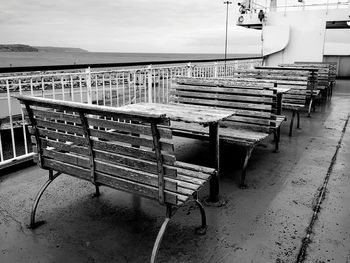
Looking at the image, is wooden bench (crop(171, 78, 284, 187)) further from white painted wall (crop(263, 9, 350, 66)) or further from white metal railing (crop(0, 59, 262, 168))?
white painted wall (crop(263, 9, 350, 66))

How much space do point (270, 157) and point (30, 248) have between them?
3.41m

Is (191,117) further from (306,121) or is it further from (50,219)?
(306,121)

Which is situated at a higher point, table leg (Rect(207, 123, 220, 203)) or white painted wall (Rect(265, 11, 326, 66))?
white painted wall (Rect(265, 11, 326, 66))

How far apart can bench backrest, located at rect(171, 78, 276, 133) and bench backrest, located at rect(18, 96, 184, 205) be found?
223 centimetres

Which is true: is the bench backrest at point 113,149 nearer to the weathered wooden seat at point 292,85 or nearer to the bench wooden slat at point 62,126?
the bench wooden slat at point 62,126

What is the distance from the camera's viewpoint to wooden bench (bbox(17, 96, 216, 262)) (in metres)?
2.13

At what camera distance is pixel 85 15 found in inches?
4146

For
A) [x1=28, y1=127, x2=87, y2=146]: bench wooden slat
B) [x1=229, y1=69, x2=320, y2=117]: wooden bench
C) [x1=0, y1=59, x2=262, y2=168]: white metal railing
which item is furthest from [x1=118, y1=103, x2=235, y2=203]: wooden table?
[x1=229, y1=69, x2=320, y2=117]: wooden bench

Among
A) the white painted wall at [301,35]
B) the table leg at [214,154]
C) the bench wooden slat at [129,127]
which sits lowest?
the table leg at [214,154]

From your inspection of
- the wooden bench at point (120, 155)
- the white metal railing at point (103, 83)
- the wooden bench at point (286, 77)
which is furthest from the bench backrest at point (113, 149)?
the wooden bench at point (286, 77)

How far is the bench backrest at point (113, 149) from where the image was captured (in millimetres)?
2120

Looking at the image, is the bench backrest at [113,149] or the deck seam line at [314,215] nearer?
the bench backrest at [113,149]

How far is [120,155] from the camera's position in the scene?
7.80 feet

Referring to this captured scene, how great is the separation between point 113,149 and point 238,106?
2478 millimetres
